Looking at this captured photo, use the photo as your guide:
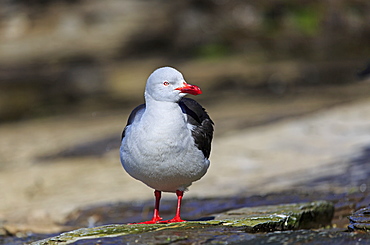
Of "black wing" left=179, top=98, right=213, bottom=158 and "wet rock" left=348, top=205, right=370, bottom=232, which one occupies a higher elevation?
"black wing" left=179, top=98, right=213, bottom=158

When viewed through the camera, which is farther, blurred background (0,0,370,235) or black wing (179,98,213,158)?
blurred background (0,0,370,235)

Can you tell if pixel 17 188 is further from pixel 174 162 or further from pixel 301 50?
pixel 301 50

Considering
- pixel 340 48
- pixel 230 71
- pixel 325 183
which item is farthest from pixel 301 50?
pixel 325 183

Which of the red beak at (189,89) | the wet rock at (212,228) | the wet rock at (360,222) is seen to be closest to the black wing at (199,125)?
the red beak at (189,89)

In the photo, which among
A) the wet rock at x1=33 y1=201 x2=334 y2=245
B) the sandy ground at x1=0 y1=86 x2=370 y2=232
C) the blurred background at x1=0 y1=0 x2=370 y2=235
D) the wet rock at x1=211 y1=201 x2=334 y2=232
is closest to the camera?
the wet rock at x1=33 y1=201 x2=334 y2=245

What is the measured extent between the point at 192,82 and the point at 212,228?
14871mm

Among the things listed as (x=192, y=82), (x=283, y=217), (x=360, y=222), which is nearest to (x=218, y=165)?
(x=283, y=217)

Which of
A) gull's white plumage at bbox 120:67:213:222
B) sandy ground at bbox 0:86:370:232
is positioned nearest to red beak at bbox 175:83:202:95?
gull's white plumage at bbox 120:67:213:222

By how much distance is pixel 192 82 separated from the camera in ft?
64.1

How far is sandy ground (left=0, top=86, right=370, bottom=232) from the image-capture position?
366 inches

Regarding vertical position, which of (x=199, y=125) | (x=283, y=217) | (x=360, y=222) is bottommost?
(x=360, y=222)

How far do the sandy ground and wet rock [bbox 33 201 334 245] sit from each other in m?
2.57

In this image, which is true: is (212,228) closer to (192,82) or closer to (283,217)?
(283,217)

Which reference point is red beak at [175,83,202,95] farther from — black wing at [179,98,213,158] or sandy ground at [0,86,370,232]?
sandy ground at [0,86,370,232]
